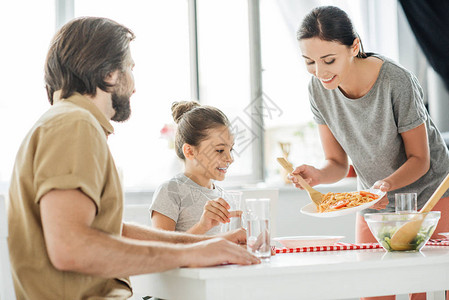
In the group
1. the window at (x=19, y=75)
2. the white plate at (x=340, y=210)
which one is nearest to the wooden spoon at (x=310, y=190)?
the white plate at (x=340, y=210)

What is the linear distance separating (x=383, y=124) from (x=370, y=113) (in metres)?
0.06

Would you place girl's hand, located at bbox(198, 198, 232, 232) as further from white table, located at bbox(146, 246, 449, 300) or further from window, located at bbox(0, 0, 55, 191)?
window, located at bbox(0, 0, 55, 191)

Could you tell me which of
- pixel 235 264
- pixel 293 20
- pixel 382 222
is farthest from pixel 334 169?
pixel 293 20

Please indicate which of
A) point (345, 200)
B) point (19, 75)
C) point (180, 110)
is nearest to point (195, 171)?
point (180, 110)

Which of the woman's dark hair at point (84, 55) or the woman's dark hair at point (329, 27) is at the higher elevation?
the woman's dark hair at point (329, 27)

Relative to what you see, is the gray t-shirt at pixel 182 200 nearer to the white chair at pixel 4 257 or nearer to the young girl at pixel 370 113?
the young girl at pixel 370 113

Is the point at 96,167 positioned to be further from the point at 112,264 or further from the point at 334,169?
the point at 334,169

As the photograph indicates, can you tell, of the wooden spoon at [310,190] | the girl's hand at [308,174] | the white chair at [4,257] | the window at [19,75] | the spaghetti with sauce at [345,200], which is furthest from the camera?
the window at [19,75]

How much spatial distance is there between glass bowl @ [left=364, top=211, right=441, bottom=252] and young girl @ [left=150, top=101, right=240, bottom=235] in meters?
0.64

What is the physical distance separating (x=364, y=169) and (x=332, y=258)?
893 millimetres

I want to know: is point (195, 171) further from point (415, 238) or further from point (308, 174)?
point (415, 238)

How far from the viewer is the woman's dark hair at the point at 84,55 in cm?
138

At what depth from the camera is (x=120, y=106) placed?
150cm

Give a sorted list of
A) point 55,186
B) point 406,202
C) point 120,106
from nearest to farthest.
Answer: point 55,186
point 120,106
point 406,202
